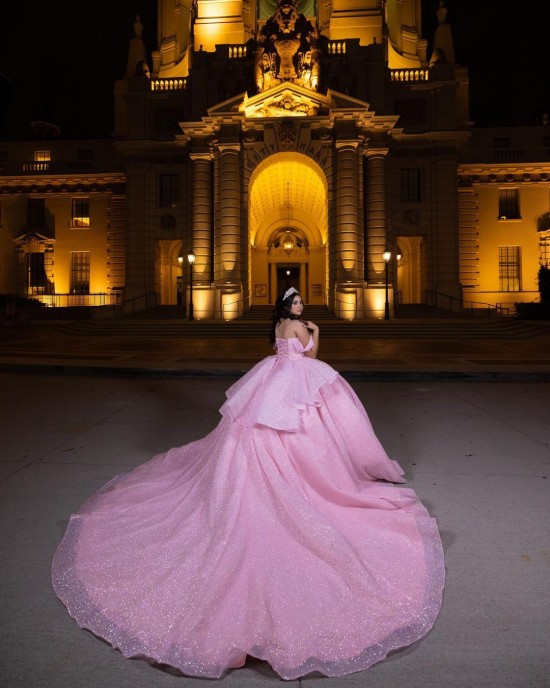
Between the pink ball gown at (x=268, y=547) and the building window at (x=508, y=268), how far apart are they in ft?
120

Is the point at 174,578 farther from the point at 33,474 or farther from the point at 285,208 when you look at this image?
the point at 285,208

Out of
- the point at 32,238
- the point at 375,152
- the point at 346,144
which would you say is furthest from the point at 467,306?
the point at 32,238

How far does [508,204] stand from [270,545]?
133 ft

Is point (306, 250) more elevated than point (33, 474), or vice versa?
point (306, 250)

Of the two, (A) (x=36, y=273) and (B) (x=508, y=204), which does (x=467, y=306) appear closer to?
(B) (x=508, y=204)

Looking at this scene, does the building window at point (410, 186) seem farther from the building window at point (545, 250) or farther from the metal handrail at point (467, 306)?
the building window at point (545, 250)

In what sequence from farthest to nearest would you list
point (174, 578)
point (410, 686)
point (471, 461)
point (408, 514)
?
point (471, 461), point (408, 514), point (174, 578), point (410, 686)

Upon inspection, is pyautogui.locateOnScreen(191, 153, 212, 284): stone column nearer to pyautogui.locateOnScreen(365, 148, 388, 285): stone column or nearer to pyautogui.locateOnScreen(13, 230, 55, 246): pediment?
pyautogui.locateOnScreen(365, 148, 388, 285): stone column

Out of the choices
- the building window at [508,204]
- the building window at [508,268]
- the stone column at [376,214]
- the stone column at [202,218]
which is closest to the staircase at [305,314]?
the stone column at [376,214]

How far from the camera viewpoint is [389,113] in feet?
110

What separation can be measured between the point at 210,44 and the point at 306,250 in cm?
1762

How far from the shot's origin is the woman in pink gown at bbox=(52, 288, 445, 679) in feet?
7.84

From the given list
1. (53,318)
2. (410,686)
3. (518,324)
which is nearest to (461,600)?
(410,686)

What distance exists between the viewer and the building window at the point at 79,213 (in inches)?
1563
